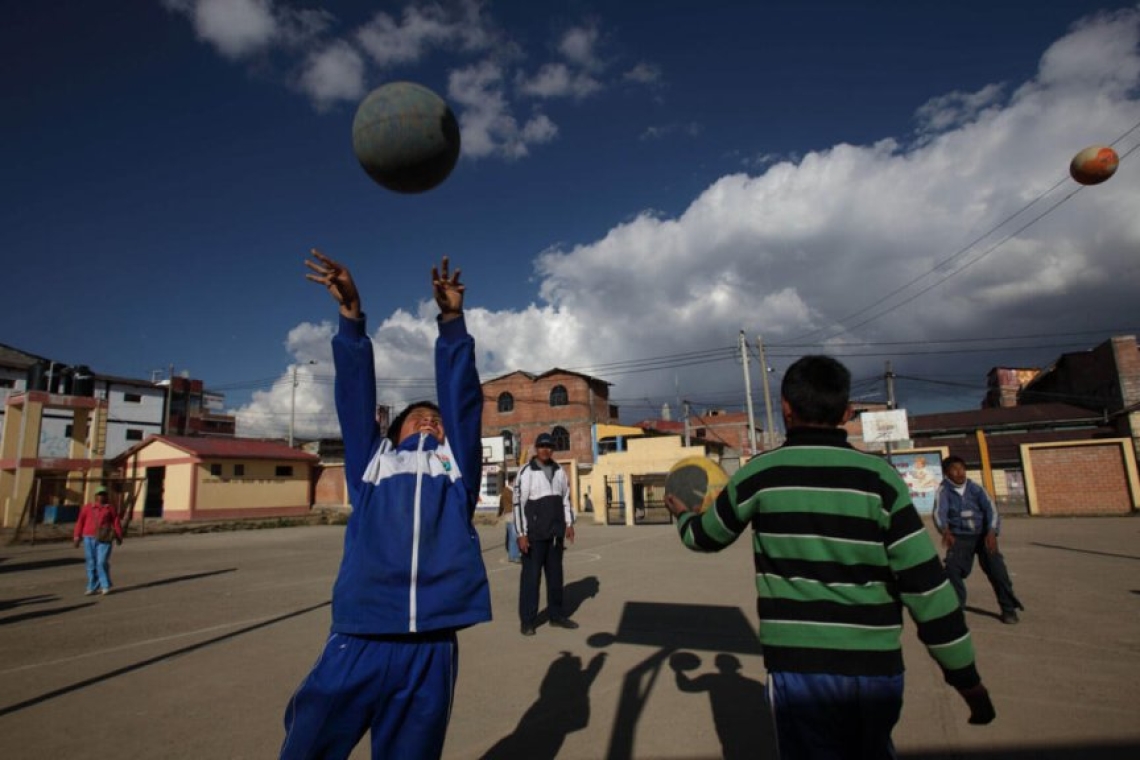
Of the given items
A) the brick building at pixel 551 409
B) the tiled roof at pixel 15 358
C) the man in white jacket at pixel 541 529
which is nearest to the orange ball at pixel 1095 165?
the man in white jacket at pixel 541 529

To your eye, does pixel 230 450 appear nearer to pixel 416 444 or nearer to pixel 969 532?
pixel 969 532

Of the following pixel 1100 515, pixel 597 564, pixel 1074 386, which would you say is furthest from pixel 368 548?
pixel 1074 386

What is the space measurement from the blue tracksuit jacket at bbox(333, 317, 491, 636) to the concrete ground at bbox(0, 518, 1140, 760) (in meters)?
2.09

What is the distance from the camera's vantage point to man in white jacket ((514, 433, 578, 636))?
21.7 feet

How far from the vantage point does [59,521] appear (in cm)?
2972

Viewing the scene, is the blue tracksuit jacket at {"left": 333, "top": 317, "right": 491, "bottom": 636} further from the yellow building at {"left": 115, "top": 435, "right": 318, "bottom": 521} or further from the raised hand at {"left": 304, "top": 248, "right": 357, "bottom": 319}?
the yellow building at {"left": 115, "top": 435, "right": 318, "bottom": 521}

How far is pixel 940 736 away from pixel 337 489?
40.3 m

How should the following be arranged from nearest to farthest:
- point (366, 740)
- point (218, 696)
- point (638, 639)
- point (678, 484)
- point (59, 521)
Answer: point (678, 484)
point (366, 740)
point (218, 696)
point (638, 639)
point (59, 521)

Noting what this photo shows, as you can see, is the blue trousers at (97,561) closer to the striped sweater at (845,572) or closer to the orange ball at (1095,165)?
the striped sweater at (845,572)

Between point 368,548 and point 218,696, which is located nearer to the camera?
point 368,548

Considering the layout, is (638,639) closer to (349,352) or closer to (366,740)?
(366,740)

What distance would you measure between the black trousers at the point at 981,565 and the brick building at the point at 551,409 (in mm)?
35912

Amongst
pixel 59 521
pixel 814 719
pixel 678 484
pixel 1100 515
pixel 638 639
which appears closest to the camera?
pixel 814 719

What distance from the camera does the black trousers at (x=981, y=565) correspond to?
645 cm
